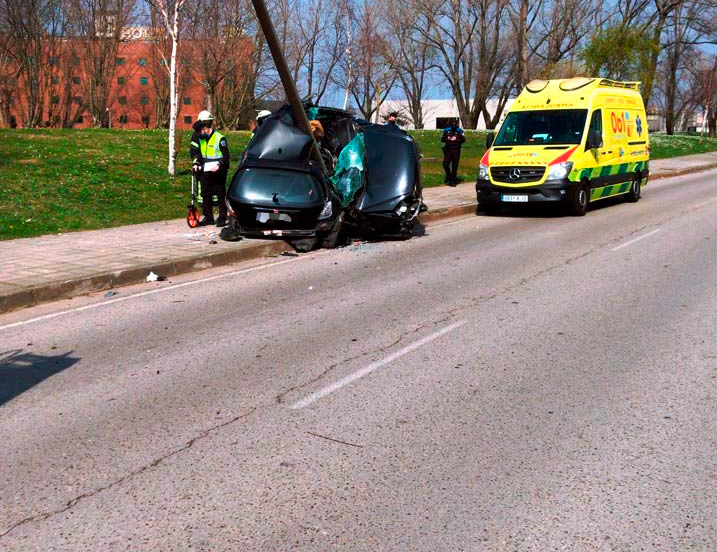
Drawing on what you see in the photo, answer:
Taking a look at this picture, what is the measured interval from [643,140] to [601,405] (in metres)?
16.0

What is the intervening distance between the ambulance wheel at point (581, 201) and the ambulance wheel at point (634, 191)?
3.25 metres

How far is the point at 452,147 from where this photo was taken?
20.0 metres

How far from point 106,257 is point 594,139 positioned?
33.8 ft

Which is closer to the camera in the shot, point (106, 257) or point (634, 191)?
point (106, 257)

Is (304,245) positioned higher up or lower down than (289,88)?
lower down

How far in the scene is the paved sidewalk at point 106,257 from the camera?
337 inches

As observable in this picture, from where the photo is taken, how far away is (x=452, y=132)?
19.4m

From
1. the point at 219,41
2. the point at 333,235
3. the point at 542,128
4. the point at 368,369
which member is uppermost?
the point at 219,41

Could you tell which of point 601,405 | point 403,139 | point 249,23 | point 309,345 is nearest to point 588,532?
point 601,405

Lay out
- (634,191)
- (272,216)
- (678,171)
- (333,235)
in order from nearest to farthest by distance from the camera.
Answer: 1. (272,216)
2. (333,235)
3. (634,191)
4. (678,171)

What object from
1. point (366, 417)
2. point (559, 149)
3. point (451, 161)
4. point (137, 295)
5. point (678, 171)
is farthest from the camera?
point (678, 171)

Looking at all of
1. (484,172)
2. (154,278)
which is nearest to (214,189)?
(154,278)

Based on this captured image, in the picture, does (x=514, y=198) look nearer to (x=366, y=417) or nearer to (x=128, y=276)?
(x=128, y=276)

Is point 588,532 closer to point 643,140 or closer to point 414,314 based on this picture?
point 414,314
